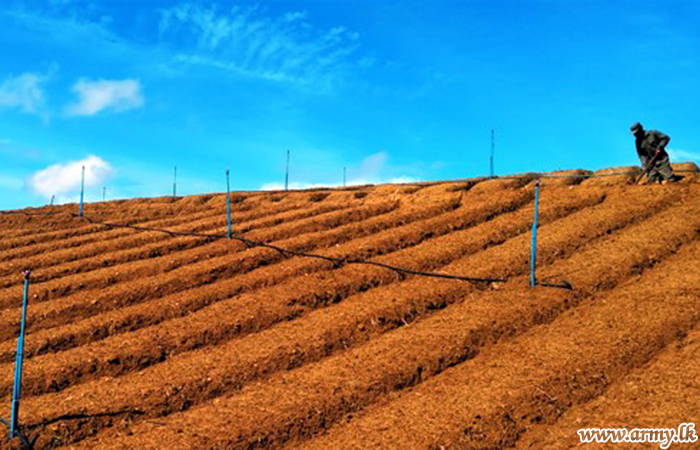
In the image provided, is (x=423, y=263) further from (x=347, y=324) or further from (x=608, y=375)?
(x=608, y=375)

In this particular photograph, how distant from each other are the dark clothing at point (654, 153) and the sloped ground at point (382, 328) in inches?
20.7

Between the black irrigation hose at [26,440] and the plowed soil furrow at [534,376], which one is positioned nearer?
the plowed soil furrow at [534,376]

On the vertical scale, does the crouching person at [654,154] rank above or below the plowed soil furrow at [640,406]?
above

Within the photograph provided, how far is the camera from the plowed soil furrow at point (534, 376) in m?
6.85

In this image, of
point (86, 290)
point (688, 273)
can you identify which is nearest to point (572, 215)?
point (688, 273)

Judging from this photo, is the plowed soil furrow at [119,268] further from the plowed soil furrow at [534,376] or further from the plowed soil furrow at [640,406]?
the plowed soil furrow at [640,406]

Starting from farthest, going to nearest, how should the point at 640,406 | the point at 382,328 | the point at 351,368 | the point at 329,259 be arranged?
the point at 329,259
the point at 382,328
the point at 351,368
the point at 640,406

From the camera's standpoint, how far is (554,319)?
9172 mm

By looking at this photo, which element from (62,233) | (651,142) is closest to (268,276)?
(62,233)

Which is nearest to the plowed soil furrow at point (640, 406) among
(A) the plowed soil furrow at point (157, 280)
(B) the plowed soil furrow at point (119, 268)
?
(A) the plowed soil furrow at point (157, 280)

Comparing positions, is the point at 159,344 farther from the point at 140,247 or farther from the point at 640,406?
the point at 640,406

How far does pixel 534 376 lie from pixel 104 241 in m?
12.3

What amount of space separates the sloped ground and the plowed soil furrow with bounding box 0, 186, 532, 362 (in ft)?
0.15

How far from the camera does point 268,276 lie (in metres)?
11.7
